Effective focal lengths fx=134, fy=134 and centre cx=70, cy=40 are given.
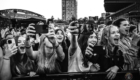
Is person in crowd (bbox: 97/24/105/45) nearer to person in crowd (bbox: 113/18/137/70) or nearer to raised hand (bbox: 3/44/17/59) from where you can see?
person in crowd (bbox: 113/18/137/70)

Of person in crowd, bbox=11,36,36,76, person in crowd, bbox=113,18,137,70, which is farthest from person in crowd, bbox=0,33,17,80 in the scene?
person in crowd, bbox=113,18,137,70

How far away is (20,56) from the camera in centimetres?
432

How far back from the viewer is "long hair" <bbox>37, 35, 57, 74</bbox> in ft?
14.1

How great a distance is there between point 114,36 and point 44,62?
2467 millimetres

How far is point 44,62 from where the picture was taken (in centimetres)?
430

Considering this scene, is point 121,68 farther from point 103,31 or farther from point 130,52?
point 103,31

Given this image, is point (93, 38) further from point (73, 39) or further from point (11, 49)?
point (11, 49)

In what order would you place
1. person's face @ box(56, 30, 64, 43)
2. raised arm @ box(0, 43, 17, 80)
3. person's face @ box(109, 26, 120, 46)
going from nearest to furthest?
1. raised arm @ box(0, 43, 17, 80)
2. person's face @ box(56, 30, 64, 43)
3. person's face @ box(109, 26, 120, 46)

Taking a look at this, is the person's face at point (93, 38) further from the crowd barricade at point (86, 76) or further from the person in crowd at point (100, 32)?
the crowd barricade at point (86, 76)

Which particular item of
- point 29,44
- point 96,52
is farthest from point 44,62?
point 96,52

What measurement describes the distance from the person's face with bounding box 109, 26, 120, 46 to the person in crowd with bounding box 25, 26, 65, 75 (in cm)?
170

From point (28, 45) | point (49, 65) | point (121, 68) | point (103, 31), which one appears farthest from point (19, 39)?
point (121, 68)

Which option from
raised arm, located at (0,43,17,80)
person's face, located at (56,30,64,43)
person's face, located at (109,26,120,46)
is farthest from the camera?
person's face, located at (109,26,120,46)

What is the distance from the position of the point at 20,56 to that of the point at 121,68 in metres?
3.35
